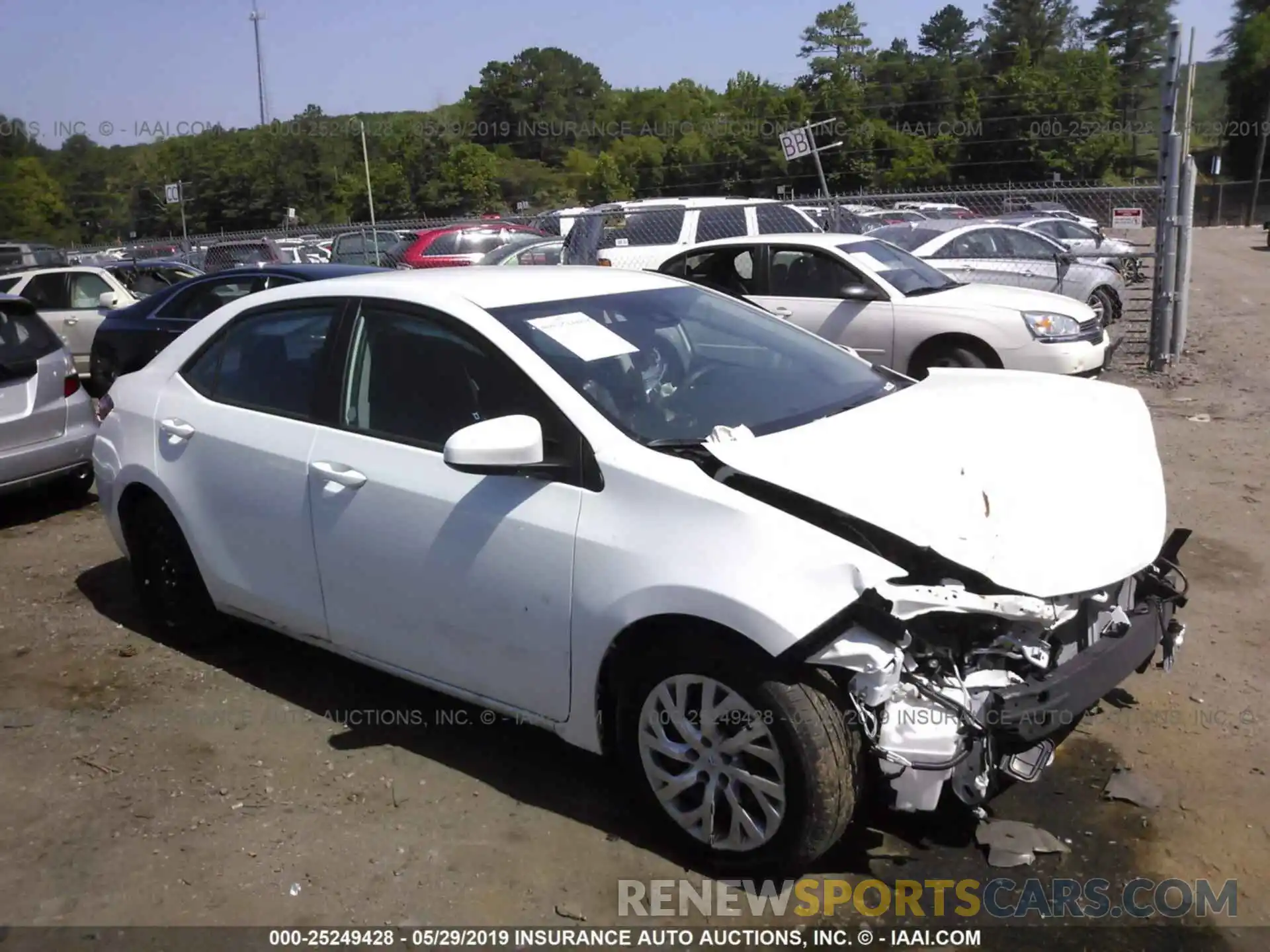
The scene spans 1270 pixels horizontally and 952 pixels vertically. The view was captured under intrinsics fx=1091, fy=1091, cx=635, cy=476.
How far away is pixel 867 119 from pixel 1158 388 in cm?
6387

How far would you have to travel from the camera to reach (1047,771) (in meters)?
3.79

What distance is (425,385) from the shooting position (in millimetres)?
→ 3867

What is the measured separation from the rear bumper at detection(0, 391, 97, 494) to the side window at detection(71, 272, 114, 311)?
6548 millimetres

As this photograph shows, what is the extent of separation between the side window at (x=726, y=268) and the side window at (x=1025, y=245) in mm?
6095

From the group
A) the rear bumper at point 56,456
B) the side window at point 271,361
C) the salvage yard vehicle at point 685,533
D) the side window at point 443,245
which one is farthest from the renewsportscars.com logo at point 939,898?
the side window at point 443,245

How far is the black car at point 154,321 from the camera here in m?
9.78

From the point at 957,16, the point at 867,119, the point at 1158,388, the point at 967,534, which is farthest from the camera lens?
the point at 957,16

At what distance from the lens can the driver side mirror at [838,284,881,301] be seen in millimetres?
9508

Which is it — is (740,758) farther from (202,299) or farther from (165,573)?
(202,299)

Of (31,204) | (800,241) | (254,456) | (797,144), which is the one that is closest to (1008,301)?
(800,241)

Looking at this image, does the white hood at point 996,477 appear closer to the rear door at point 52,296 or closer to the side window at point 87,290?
the rear door at point 52,296

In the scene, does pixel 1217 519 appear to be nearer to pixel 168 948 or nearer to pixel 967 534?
pixel 967 534

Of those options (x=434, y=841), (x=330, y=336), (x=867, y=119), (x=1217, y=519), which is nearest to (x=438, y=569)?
(x=434, y=841)

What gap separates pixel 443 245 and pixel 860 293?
11.1 meters
